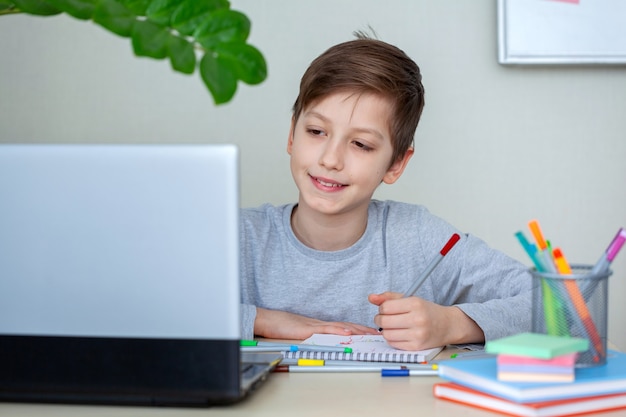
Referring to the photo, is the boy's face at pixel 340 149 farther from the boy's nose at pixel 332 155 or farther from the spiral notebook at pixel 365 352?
the spiral notebook at pixel 365 352

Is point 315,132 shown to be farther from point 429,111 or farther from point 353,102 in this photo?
point 429,111

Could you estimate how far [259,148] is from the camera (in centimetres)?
222

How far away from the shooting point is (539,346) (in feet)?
2.65

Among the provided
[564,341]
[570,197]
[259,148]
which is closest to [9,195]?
[564,341]

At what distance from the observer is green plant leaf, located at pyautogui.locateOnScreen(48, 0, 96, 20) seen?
913 millimetres

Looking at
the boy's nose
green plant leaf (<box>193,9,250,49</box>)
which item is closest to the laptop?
green plant leaf (<box>193,9,250,49</box>)

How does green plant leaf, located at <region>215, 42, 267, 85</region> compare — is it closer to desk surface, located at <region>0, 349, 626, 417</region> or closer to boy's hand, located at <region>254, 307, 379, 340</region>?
desk surface, located at <region>0, 349, 626, 417</region>

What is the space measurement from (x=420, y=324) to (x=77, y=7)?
0.61m

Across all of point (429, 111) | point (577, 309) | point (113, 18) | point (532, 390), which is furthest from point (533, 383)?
point (429, 111)

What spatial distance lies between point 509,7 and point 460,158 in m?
0.41

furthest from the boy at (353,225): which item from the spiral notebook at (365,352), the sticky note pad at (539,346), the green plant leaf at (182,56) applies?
the green plant leaf at (182,56)

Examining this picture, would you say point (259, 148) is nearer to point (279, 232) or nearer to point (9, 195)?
point (279, 232)

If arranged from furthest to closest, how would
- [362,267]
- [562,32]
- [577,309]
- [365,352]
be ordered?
[562,32]
[362,267]
[365,352]
[577,309]

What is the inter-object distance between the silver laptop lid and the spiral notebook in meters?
0.33
